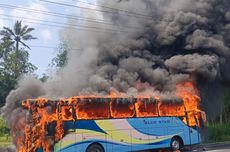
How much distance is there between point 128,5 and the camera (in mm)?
23984

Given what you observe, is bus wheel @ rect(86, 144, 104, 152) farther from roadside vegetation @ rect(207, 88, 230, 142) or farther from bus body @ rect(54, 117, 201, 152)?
roadside vegetation @ rect(207, 88, 230, 142)

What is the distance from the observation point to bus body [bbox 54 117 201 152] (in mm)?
15445

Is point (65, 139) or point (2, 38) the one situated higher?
point (2, 38)

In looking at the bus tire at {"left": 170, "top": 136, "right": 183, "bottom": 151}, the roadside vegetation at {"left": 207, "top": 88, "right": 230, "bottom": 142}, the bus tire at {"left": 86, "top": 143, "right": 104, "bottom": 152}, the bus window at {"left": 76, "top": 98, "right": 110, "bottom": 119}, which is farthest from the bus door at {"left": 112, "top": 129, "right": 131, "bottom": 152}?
the roadside vegetation at {"left": 207, "top": 88, "right": 230, "bottom": 142}

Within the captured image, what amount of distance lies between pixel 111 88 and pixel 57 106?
436cm

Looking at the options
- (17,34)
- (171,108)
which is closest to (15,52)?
(17,34)

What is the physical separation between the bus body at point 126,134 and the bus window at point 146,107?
22cm

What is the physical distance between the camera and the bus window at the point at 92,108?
51.7ft

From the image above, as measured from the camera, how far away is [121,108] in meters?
17.1

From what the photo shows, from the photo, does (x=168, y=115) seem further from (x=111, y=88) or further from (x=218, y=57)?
(x=218, y=57)

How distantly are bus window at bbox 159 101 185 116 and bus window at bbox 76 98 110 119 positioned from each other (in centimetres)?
314

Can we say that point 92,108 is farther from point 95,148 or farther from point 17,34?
point 17,34

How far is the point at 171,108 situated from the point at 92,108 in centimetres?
445

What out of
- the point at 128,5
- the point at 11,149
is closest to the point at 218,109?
the point at 128,5
